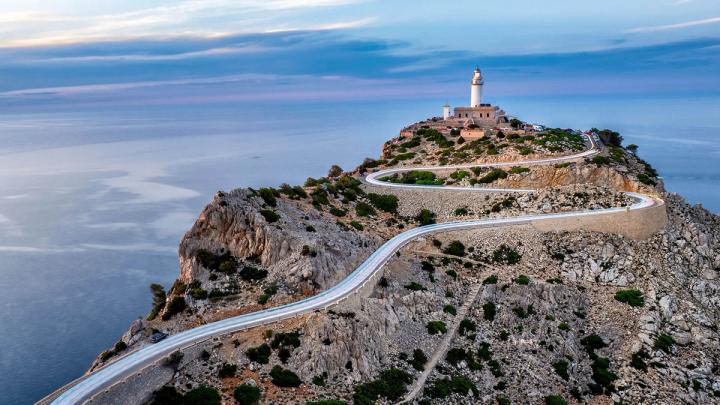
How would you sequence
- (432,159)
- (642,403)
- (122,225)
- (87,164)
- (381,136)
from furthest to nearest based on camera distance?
(381,136) < (87,164) < (122,225) < (432,159) < (642,403)

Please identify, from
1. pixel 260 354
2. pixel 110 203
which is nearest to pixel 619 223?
pixel 260 354

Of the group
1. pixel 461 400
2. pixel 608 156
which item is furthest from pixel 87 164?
pixel 461 400

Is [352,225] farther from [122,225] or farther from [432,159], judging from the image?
[122,225]

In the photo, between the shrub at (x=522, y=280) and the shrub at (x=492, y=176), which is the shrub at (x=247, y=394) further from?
the shrub at (x=492, y=176)

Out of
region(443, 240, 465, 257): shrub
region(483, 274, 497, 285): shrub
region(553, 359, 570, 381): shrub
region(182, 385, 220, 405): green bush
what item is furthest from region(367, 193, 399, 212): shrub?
region(182, 385, 220, 405): green bush

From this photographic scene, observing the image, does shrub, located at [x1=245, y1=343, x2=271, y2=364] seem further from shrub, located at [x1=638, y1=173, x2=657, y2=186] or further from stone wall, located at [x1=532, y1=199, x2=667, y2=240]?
shrub, located at [x1=638, y1=173, x2=657, y2=186]

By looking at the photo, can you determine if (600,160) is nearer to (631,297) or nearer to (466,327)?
(631,297)

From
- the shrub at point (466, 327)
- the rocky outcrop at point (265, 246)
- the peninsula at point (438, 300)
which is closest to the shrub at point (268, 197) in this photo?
the peninsula at point (438, 300)
